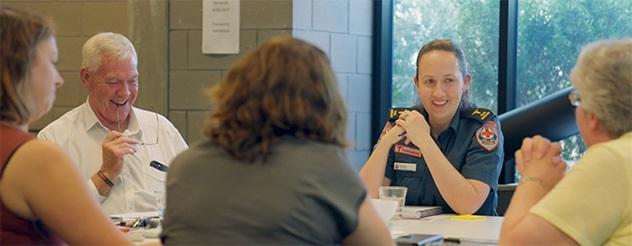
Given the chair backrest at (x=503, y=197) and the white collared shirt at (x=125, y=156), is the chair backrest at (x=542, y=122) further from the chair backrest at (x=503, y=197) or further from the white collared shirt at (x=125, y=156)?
the white collared shirt at (x=125, y=156)

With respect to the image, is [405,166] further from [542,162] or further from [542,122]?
[542,162]

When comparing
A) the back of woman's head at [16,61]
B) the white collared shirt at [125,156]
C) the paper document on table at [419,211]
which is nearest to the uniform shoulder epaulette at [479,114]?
the paper document on table at [419,211]

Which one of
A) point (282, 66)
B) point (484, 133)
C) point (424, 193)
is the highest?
point (282, 66)

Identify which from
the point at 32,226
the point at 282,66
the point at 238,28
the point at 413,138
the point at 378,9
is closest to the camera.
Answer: the point at 282,66

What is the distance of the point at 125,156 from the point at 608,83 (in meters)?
1.76

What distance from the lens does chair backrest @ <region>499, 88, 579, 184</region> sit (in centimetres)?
385

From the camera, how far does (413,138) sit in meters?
3.15

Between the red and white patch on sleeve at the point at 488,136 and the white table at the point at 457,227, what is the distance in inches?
11.2

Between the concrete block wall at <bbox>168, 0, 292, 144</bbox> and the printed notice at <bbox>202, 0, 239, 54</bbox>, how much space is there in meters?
0.02

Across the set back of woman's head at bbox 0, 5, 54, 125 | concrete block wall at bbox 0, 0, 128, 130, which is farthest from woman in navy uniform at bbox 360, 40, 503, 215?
concrete block wall at bbox 0, 0, 128, 130

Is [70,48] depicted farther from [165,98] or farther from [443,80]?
[443,80]

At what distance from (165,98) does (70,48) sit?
25.2 inches

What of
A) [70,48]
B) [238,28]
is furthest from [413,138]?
[70,48]

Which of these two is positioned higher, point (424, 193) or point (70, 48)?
point (70, 48)
